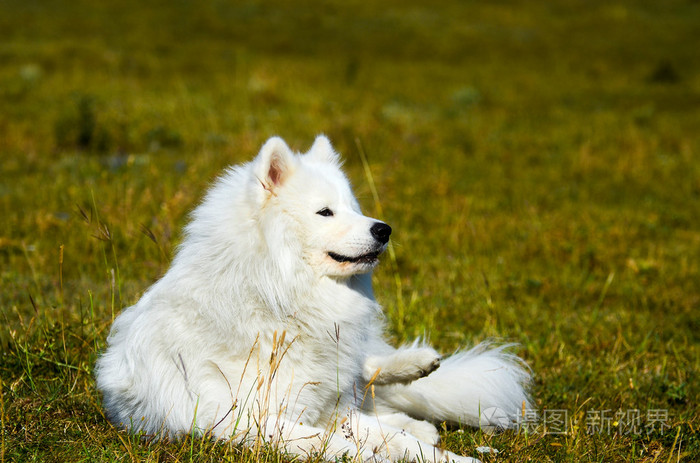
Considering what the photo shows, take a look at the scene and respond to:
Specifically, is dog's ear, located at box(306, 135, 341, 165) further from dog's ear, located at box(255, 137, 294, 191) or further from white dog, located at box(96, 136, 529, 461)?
dog's ear, located at box(255, 137, 294, 191)

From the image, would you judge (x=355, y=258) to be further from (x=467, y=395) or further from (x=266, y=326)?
(x=467, y=395)

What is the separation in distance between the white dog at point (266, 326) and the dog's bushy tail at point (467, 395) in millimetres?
450

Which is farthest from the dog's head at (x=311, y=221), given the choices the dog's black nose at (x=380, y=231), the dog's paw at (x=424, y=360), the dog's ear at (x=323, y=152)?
the dog's paw at (x=424, y=360)

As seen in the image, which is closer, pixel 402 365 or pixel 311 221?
pixel 311 221

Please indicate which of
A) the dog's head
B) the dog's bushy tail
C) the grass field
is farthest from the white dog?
the dog's bushy tail

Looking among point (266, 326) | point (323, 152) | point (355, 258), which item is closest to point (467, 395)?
point (355, 258)

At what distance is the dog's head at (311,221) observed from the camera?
3.17 meters

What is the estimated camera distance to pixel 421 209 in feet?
26.5

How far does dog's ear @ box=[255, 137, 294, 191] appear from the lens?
315 centimetres

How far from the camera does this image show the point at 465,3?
3472cm

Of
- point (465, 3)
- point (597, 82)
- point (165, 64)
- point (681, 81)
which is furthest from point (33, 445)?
point (465, 3)

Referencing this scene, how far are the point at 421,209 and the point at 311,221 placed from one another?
4.96 metres

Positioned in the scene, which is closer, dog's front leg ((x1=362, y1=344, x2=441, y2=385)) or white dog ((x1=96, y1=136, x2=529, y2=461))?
white dog ((x1=96, y1=136, x2=529, y2=461))

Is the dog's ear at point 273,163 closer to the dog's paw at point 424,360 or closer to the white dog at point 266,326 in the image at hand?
the white dog at point 266,326
